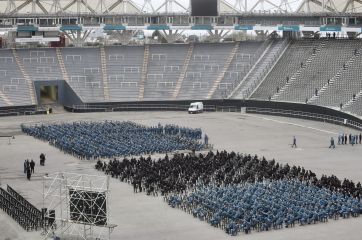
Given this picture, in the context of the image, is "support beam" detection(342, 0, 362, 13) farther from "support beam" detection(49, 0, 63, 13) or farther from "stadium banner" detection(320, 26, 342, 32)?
"support beam" detection(49, 0, 63, 13)

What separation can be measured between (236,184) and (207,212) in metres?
6.59

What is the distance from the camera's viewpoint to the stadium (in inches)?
1314

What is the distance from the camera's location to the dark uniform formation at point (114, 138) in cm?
5288

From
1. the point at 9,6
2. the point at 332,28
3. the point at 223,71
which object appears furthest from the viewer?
the point at 9,6

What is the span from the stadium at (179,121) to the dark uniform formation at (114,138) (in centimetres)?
19

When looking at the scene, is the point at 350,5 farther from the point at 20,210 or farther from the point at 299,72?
the point at 20,210

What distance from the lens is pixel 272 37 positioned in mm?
98188

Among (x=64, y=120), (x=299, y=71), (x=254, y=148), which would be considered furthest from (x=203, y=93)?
(x=254, y=148)

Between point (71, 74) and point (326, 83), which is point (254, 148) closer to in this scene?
point (326, 83)

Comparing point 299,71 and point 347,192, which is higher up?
point 299,71

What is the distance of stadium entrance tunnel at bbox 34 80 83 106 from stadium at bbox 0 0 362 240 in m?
0.19

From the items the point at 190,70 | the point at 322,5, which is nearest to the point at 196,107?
the point at 190,70

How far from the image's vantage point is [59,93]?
88.2 metres

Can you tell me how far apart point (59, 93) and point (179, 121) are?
2176 centimetres
